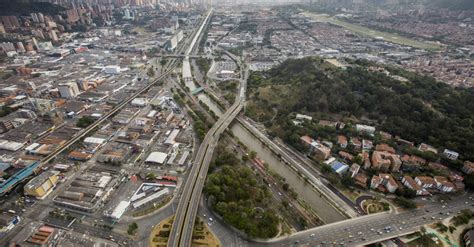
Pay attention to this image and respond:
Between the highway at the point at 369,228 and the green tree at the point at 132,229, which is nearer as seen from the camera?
the highway at the point at 369,228

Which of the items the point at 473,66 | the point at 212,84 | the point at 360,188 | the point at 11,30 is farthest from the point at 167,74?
the point at 473,66

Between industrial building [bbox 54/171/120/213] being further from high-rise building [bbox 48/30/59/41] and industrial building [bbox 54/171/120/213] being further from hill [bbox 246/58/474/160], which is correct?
high-rise building [bbox 48/30/59/41]

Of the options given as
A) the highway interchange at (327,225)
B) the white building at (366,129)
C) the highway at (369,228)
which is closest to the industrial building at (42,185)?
the highway interchange at (327,225)

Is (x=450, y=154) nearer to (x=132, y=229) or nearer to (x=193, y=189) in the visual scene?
(x=193, y=189)

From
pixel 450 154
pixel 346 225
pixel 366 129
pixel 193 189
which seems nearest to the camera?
pixel 346 225

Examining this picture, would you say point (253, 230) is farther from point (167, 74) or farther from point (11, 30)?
point (11, 30)

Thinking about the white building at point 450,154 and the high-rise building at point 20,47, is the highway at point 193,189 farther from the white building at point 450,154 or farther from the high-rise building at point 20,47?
the high-rise building at point 20,47

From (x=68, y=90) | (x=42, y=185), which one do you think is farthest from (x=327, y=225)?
(x=68, y=90)
